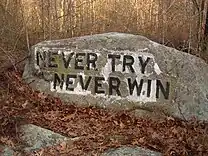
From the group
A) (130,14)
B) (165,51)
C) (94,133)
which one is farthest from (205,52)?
(94,133)

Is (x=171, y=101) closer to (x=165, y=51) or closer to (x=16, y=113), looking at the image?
(x=165, y=51)

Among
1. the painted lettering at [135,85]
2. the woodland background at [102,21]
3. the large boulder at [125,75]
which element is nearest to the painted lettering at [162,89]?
the large boulder at [125,75]

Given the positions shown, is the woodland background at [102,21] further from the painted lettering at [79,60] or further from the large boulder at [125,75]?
the painted lettering at [79,60]

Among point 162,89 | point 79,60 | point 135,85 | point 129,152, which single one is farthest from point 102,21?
point 129,152

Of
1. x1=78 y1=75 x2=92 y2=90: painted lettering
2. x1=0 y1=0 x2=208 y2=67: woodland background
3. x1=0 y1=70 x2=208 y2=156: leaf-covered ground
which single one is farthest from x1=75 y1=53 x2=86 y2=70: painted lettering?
x1=0 y1=0 x2=208 y2=67: woodland background

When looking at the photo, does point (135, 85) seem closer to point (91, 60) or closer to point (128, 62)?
point (128, 62)

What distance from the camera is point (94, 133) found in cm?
546

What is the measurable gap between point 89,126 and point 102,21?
4.63 meters

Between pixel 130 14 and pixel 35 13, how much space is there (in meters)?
2.31

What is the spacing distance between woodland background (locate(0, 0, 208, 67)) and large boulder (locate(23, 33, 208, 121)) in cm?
119

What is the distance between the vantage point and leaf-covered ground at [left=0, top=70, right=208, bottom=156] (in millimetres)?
5016

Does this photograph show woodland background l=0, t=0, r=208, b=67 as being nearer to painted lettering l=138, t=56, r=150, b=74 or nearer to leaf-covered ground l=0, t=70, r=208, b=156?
leaf-covered ground l=0, t=70, r=208, b=156

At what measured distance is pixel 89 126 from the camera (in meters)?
5.70

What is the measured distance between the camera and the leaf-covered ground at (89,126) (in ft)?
16.5
